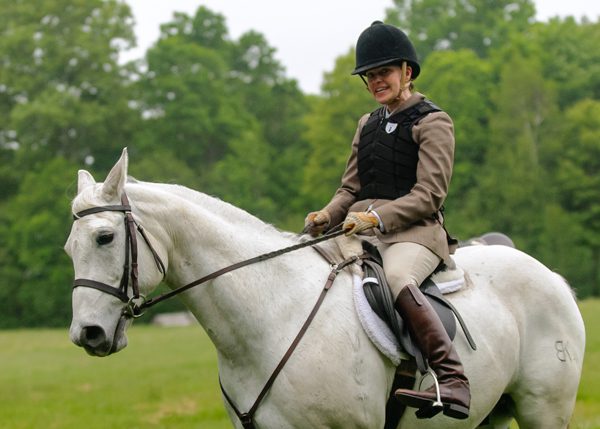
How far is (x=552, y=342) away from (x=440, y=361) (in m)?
1.74

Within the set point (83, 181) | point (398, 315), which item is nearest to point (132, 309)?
point (83, 181)

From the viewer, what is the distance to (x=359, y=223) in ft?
21.4

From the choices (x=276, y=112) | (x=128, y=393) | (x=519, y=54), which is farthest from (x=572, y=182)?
(x=128, y=393)

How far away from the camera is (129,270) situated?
583 cm

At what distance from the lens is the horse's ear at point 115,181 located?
19.3ft

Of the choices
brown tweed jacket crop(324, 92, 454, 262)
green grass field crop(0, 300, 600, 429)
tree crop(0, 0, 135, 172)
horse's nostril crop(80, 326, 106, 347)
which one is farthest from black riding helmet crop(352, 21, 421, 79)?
tree crop(0, 0, 135, 172)

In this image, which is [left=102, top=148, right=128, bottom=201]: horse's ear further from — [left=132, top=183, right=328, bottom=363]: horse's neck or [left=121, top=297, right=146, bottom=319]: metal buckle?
[left=121, top=297, right=146, bottom=319]: metal buckle

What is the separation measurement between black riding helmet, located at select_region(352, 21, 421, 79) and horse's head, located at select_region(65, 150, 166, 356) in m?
2.06

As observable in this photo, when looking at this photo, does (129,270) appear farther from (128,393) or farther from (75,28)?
(75,28)

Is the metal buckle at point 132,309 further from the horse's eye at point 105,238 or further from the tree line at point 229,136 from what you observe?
the tree line at point 229,136

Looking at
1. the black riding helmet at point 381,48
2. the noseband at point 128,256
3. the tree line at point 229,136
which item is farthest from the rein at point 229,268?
the tree line at point 229,136

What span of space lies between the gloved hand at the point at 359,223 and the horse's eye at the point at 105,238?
1.70m

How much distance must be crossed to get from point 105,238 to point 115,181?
0.39m

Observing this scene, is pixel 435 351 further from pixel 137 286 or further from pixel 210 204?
pixel 137 286
